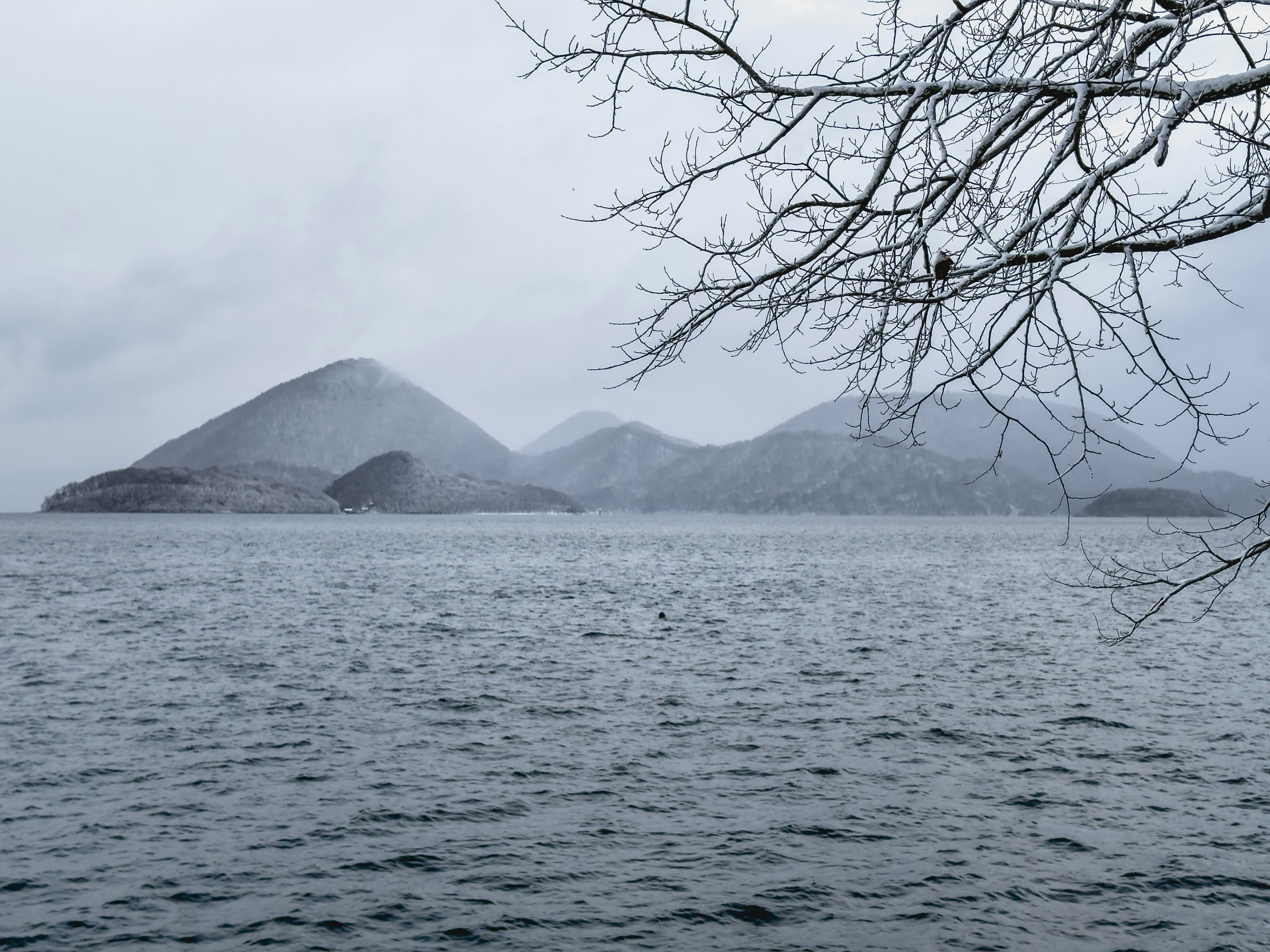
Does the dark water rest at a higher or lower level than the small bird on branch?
lower

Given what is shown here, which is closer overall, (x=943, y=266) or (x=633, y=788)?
(x=943, y=266)

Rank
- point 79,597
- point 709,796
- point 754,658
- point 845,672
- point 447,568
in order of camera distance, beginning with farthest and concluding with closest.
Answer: point 447,568
point 79,597
point 754,658
point 845,672
point 709,796

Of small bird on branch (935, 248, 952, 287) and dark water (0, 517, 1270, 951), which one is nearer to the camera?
small bird on branch (935, 248, 952, 287)

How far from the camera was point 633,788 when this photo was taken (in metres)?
16.7

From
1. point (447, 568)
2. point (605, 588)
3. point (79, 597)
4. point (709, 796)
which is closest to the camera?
point (709, 796)

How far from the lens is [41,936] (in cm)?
1107

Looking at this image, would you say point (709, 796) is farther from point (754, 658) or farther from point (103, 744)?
point (754, 658)

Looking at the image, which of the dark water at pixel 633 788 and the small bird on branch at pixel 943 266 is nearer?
the small bird on branch at pixel 943 266

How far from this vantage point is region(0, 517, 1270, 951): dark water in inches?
461

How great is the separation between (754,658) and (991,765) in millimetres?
13336

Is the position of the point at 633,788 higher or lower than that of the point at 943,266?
lower

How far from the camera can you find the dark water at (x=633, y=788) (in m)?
11.7

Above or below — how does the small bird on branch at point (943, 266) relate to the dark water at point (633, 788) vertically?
above

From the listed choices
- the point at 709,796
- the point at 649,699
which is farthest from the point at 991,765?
the point at 649,699
